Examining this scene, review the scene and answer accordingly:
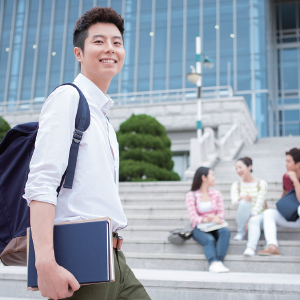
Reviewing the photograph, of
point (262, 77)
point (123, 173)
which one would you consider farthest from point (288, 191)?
point (262, 77)

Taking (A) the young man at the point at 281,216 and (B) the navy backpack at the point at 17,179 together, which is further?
(A) the young man at the point at 281,216

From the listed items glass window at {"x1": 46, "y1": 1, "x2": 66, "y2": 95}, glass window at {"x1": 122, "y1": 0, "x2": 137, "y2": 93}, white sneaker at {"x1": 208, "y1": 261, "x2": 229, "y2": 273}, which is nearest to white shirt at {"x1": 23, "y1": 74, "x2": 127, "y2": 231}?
white sneaker at {"x1": 208, "y1": 261, "x2": 229, "y2": 273}

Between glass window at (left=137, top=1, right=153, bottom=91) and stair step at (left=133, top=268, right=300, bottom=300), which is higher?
glass window at (left=137, top=1, right=153, bottom=91)

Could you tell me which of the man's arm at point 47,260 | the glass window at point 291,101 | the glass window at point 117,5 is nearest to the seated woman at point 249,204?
the man's arm at point 47,260

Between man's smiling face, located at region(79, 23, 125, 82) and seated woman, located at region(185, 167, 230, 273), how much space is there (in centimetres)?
349

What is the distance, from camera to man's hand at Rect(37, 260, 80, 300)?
1305 mm

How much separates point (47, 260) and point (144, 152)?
10219 millimetres

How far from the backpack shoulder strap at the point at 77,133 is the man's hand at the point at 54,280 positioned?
0.28 metres

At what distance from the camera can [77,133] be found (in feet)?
4.93

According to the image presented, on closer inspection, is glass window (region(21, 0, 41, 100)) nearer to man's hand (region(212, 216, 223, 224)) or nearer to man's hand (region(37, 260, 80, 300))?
man's hand (region(212, 216, 223, 224))

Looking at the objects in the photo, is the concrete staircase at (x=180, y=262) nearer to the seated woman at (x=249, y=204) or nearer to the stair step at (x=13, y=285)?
the stair step at (x=13, y=285)

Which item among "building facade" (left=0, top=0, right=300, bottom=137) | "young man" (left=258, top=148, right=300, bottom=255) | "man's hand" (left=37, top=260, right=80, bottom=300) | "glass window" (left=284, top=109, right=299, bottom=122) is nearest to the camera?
"man's hand" (left=37, top=260, right=80, bottom=300)

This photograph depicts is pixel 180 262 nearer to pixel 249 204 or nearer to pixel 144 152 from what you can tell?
pixel 249 204

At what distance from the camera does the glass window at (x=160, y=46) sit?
80.7 feet
